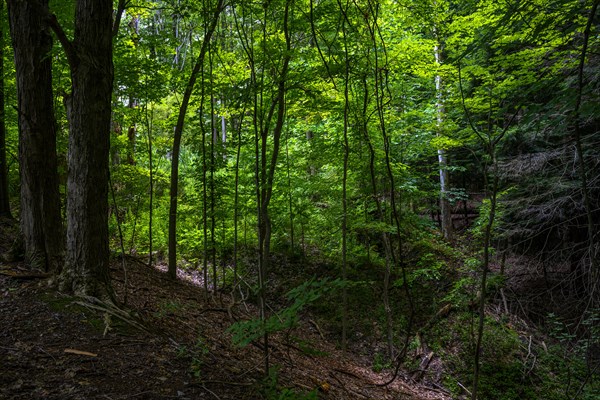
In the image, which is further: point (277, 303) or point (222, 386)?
point (277, 303)

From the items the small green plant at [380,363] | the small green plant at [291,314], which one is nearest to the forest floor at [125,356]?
the small green plant at [291,314]

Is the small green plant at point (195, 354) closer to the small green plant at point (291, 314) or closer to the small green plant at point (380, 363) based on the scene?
the small green plant at point (291, 314)

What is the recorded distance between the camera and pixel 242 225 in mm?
11094

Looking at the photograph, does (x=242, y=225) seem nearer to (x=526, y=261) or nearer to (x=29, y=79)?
(x=29, y=79)

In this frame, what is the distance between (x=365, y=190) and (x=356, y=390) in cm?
453

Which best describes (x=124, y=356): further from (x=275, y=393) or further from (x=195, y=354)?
(x=275, y=393)

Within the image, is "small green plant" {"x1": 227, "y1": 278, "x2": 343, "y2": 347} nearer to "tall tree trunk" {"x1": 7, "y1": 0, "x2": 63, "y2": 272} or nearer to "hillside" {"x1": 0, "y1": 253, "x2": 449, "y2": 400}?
"hillside" {"x1": 0, "y1": 253, "x2": 449, "y2": 400}

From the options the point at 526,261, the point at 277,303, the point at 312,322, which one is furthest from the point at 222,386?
the point at 526,261

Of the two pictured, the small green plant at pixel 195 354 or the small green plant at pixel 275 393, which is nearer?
the small green plant at pixel 275 393

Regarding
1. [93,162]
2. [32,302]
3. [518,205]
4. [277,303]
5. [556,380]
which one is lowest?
[556,380]

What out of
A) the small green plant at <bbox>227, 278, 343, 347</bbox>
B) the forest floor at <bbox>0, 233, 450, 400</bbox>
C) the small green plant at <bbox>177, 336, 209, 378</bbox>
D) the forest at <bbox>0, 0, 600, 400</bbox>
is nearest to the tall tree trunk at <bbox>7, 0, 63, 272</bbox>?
the forest at <bbox>0, 0, 600, 400</bbox>

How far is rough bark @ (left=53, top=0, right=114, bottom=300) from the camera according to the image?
376 centimetres

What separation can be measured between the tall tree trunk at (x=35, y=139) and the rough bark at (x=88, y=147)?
1178 millimetres

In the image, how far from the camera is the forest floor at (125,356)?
2.74 metres
